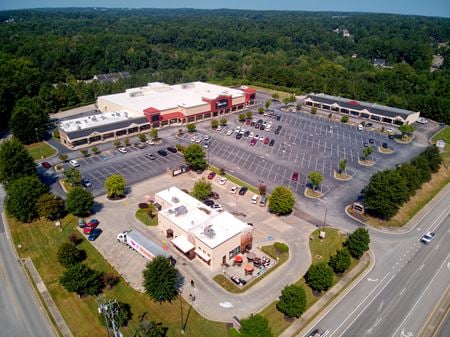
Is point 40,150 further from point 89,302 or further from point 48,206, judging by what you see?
point 89,302

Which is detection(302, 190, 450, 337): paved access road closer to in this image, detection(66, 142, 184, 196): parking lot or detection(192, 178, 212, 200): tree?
detection(192, 178, 212, 200): tree

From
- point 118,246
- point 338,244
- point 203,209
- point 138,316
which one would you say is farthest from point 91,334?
point 338,244

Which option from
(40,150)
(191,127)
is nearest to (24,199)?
(40,150)

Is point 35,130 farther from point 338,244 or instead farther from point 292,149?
point 338,244

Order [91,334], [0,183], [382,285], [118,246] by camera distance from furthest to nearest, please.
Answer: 1. [0,183]
2. [118,246]
3. [382,285]
4. [91,334]

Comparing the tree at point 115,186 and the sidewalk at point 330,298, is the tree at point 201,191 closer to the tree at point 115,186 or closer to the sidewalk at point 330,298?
the tree at point 115,186

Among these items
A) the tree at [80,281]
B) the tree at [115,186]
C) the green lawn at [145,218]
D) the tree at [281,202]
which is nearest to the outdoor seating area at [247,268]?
the tree at [281,202]

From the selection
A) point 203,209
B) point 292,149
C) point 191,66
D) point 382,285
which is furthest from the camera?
point 191,66

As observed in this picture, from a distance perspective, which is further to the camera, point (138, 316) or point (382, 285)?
point (382, 285)
